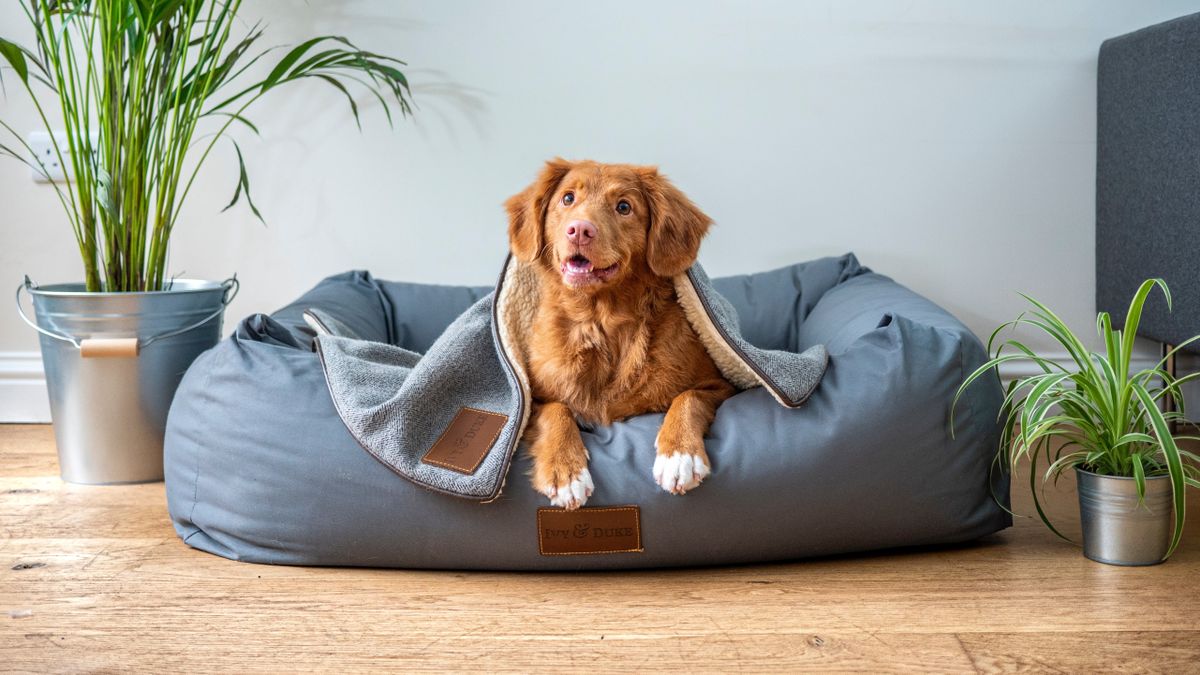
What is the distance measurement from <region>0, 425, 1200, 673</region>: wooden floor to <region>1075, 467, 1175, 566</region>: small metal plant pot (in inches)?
1.3

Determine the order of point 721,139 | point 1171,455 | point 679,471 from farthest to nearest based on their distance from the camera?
point 721,139, point 679,471, point 1171,455

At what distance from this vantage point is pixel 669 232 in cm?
190

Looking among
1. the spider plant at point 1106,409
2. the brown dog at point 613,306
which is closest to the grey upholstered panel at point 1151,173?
the spider plant at point 1106,409

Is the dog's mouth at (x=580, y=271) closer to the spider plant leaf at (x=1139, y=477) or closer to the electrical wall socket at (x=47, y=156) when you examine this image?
the spider plant leaf at (x=1139, y=477)

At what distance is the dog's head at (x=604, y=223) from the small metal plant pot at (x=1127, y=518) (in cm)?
83

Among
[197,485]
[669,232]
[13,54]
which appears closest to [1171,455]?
[669,232]

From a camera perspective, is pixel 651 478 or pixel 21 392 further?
pixel 21 392

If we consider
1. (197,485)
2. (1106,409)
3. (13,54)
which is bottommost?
(197,485)

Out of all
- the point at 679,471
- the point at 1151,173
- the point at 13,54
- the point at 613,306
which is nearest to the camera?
the point at 679,471

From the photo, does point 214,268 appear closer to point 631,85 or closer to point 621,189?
point 631,85

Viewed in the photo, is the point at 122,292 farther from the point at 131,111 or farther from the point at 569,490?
the point at 569,490

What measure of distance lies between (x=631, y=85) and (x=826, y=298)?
0.89 metres

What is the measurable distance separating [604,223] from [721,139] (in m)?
1.35

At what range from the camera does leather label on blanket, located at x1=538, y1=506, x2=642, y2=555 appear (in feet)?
5.75
